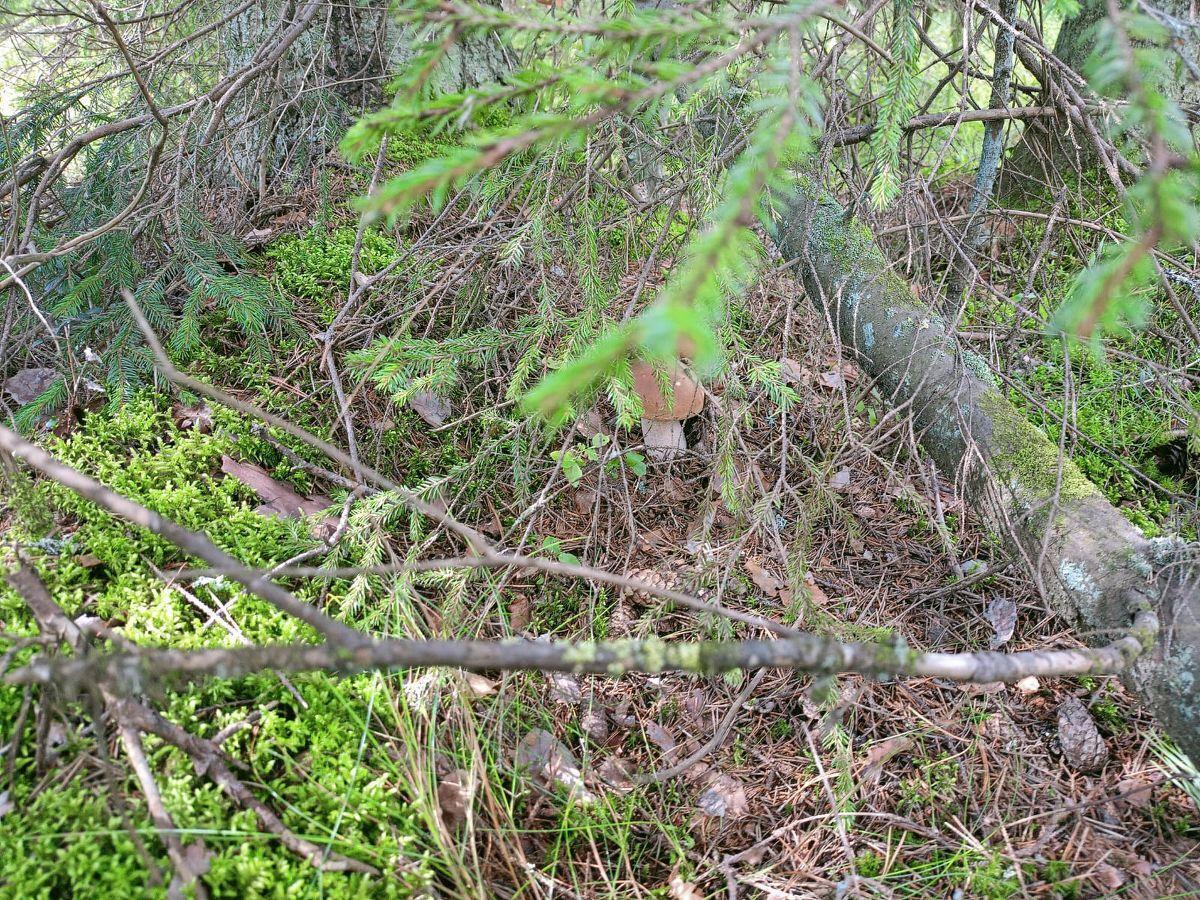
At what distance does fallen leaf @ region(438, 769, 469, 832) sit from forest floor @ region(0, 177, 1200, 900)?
12 millimetres

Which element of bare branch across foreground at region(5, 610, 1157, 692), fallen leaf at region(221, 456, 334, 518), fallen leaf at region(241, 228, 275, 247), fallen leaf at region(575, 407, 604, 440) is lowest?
fallen leaf at region(575, 407, 604, 440)

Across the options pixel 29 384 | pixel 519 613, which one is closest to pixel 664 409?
pixel 519 613

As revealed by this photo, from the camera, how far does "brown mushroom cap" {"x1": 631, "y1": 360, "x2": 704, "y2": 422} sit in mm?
2975

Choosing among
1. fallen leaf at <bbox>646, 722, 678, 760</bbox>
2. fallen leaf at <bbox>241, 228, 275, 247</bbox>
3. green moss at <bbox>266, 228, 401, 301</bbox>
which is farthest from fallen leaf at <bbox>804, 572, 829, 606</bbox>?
fallen leaf at <bbox>241, 228, 275, 247</bbox>

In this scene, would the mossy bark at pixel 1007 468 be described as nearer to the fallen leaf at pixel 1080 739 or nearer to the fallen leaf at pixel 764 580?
the fallen leaf at pixel 1080 739

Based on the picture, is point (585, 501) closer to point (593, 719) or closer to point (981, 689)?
point (593, 719)

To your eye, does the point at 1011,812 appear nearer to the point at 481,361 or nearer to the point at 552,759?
the point at 552,759

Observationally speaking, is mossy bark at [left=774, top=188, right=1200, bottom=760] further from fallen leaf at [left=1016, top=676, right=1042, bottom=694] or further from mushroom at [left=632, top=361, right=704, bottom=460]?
mushroom at [left=632, top=361, right=704, bottom=460]

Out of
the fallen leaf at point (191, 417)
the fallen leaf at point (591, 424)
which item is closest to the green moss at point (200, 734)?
the fallen leaf at point (191, 417)

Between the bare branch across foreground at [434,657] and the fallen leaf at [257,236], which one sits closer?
the bare branch across foreground at [434,657]

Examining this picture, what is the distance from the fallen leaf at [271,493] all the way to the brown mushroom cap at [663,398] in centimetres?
126

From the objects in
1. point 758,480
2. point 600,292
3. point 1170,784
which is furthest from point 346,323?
point 1170,784

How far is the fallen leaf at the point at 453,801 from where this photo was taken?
186cm

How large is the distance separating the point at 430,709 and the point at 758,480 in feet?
3.90
